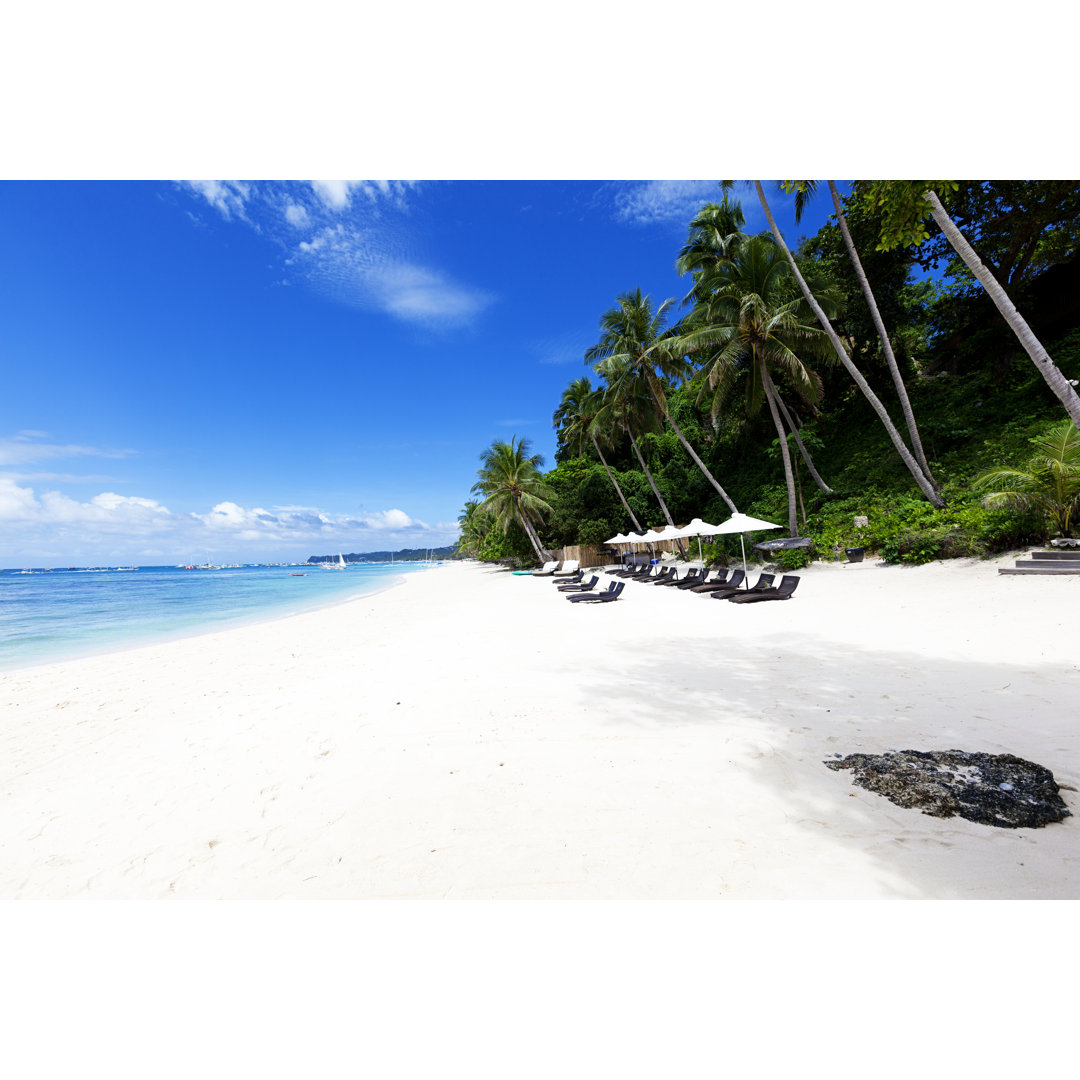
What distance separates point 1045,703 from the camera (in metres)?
3.92

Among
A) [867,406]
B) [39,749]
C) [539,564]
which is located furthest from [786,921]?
[539,564]

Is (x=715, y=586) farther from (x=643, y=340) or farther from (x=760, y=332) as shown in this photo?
(x=643, y=340)

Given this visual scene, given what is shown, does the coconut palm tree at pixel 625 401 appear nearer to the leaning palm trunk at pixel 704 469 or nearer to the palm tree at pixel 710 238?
the leaning palm trunk at pixel 704 469

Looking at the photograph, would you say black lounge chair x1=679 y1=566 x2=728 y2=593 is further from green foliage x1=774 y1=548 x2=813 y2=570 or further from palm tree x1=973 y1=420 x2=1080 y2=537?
palm tree x1=973 y1=420 x2=1080 y2=537

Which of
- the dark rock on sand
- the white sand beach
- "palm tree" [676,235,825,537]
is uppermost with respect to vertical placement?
"palm tree" [676,235,825,537]

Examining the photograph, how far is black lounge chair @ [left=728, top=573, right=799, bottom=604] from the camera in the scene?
32.7 feet

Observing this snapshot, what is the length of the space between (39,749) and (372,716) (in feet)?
11.1

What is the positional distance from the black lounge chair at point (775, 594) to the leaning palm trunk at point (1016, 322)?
19.9ft

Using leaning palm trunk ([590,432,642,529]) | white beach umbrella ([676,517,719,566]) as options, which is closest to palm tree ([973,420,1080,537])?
white beach umbrella ([676,517,719,566])

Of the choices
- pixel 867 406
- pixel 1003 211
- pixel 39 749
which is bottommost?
pixel 39 749

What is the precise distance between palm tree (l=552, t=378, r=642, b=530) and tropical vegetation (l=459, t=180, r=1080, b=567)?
3.63 ft

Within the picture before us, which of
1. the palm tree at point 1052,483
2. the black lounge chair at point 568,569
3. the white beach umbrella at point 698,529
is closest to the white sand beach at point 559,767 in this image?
the palm tree at point 1052,483

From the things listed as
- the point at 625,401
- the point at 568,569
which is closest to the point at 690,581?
the point at 568,569

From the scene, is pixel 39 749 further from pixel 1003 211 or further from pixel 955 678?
pixel 1003 211
